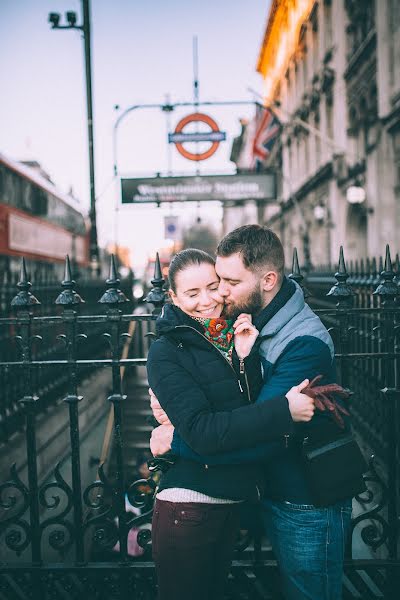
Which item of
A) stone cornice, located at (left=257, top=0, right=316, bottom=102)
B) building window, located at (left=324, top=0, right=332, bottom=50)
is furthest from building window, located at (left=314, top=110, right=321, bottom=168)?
stone cornice, located at (left=257, top=0, right=316, bottom=102)

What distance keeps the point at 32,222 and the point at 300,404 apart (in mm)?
11253

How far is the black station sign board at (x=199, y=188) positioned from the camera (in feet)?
36.7

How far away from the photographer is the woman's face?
7.39 ft

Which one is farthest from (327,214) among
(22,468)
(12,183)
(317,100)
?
(22,468)

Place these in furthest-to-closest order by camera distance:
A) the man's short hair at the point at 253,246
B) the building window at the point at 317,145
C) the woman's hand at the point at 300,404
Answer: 1. the building window at the point at 317,145
2. the man's short hair at the point at 253,246
3. the woman's hand at the point at 300,404

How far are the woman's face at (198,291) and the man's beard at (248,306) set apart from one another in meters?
0.06

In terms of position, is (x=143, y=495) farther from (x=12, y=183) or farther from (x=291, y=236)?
(x=291, y=236)

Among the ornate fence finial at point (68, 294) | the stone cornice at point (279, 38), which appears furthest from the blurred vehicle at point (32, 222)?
the stone cornice at point (279, 38)

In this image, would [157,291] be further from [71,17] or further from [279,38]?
[279,38]

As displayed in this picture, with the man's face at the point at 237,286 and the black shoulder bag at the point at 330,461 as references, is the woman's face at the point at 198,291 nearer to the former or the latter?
the man's face at the point at 237,286

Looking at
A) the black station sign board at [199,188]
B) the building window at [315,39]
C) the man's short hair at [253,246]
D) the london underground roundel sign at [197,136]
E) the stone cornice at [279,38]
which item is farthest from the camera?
the stone cornice at [279,38]

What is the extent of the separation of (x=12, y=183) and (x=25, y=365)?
8.86 m

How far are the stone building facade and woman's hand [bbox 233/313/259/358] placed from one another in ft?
28.0

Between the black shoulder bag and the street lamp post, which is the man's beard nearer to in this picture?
the black shoulder bag
